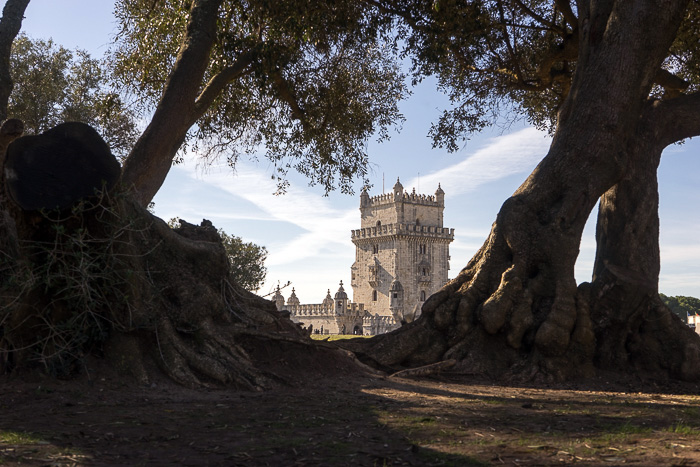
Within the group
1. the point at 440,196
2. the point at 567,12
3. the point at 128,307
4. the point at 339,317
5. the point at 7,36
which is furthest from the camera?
the point at 440,196

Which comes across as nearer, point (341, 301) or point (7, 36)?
point (7, 36)

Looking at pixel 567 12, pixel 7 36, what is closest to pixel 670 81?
pixel 567 12

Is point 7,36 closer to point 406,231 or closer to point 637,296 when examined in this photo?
point 637,296

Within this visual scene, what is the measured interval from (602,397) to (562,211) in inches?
152

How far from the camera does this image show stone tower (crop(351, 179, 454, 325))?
8944 cm

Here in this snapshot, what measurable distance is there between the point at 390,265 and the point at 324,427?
279 ft

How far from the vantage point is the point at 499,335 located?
1138cm

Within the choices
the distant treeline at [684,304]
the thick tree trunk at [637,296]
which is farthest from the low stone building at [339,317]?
the thick tree trunk at [637,296]

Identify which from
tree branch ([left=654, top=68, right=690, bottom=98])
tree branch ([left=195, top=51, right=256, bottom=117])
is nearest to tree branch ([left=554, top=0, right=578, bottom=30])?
tree branch ([left=654, top=68, right=690, bottom=98])

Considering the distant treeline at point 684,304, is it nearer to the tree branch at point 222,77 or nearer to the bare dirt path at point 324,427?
the tree branch at point 222,77

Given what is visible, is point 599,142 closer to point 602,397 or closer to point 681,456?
point 602,397

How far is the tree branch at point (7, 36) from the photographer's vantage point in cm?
1053

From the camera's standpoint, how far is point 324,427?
5746mm

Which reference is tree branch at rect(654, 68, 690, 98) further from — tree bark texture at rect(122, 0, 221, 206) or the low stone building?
the low stone building
